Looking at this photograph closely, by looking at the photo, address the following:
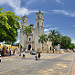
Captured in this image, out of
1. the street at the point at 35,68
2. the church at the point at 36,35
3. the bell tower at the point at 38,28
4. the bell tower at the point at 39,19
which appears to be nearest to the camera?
the street at the point at 35,68

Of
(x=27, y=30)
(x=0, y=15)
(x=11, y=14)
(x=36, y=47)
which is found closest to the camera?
(x=0, y=15)

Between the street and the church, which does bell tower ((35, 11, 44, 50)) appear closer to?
the church

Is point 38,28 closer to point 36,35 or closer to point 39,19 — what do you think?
point 36,35

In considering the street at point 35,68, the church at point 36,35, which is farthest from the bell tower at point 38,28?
the street at point 35,68

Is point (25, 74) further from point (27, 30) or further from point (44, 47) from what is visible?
point (44, 47)

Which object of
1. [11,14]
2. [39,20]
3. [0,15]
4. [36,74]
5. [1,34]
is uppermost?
[39,20]

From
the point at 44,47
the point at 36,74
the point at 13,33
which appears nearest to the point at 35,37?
the point at 44,47

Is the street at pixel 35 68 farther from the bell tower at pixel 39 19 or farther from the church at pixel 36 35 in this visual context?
the bell tower at pixel 39 19

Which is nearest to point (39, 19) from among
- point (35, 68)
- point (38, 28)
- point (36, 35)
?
point (38, 28)

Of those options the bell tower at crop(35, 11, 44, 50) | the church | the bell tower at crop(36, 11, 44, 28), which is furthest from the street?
the bell tower at crop(36, 11, 44, 28)

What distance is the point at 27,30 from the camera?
1906 inches

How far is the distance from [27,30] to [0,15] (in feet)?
96.9

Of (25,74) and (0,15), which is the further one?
(0,15)

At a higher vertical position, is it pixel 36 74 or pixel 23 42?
pixel 23 42
